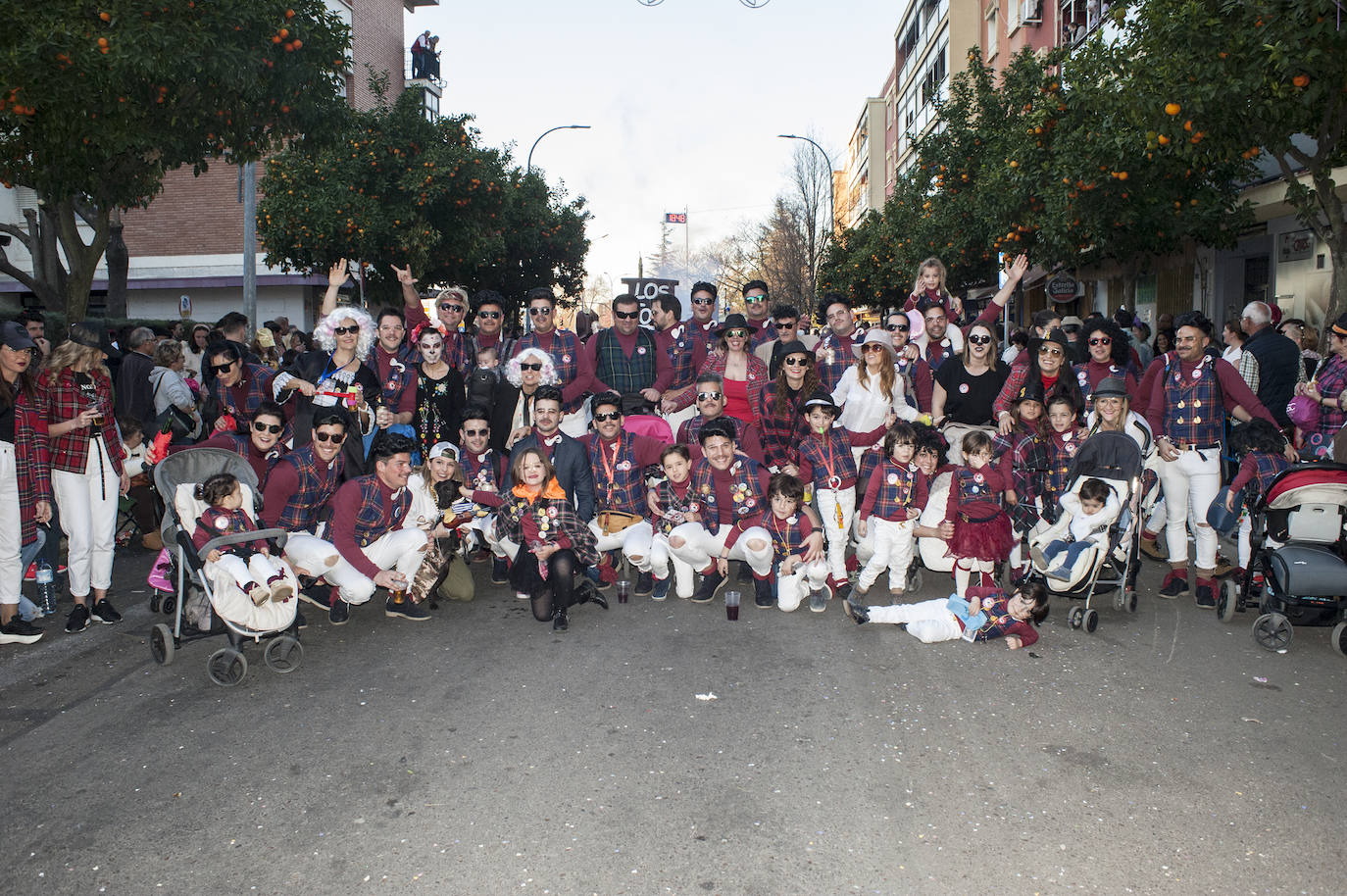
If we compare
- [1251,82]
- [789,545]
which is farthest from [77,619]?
[1251,82]

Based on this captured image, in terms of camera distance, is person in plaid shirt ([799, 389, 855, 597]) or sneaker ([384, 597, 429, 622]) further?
person in plaid shirt ([799, 389, 855, 597])

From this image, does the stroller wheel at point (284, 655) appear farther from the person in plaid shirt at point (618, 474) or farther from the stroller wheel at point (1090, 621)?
the stroller wheel at point (1090, 621)

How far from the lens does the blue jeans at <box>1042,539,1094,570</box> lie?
6543mm

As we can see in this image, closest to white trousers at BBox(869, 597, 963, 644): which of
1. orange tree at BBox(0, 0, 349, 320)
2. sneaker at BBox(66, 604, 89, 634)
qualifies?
sneaker at BBox(66, 604, 89, 634)

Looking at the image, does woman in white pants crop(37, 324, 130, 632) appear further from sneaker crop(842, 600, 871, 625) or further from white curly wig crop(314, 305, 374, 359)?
sneaker crop(842, 600, 871, 625)

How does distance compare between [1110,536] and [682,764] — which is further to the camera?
[1110,536]

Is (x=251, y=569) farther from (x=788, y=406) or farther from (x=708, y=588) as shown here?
(x=788, y=406)

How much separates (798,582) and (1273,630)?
9.46 feet

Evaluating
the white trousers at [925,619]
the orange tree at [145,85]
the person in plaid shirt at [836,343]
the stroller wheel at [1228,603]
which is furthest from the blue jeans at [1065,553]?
the orange tree at [145,85]

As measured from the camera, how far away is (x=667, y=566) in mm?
7473

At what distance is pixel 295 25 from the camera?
10.3 metres

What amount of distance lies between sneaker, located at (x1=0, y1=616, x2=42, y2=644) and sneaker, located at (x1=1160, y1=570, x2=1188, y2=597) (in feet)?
24.7

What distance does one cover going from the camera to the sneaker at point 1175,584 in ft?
23.8

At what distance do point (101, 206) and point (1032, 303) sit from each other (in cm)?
2826
